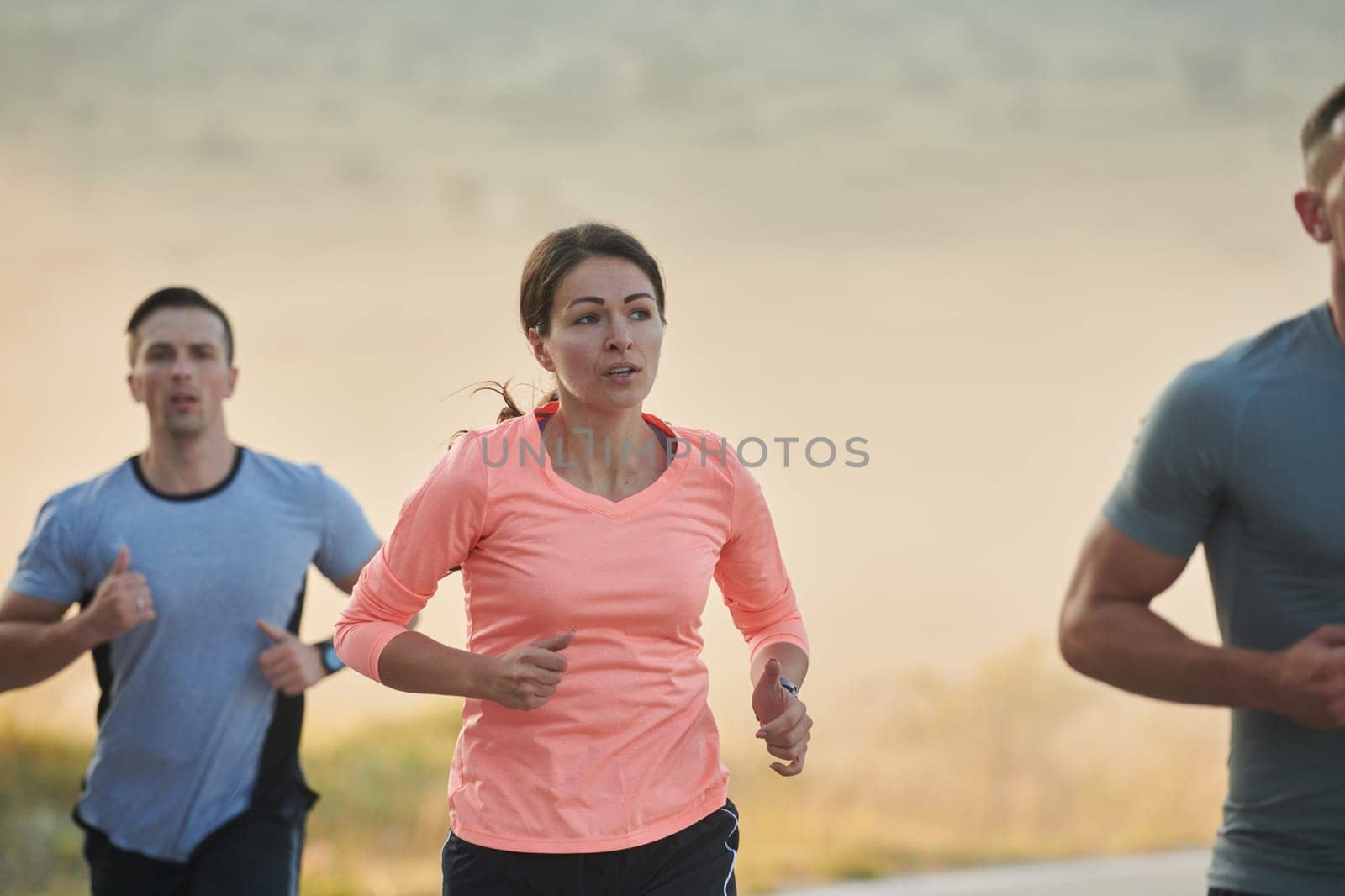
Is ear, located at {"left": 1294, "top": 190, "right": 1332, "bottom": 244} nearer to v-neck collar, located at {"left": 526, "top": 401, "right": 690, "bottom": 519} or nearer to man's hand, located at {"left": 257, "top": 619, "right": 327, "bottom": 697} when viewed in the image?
v-neck collar, located at {"left": 526, "top": 401, "right": 690, "bottom": 519}

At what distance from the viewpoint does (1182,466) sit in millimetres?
1702

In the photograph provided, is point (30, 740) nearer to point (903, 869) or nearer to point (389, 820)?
point (389, 820)

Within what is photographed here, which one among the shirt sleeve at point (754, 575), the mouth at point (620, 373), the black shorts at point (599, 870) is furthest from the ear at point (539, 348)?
the black shorts at point (599, 870)

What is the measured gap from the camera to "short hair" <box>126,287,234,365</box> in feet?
10.1

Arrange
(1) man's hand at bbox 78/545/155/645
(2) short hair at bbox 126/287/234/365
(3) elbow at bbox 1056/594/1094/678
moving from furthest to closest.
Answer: (2) short hair at bbox 126/287/234/365
(1) man's hand at bbox 78/545/155/645
(3) elbow at bbox 1056/594/1094/678

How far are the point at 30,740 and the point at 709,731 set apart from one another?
4442 millimetres

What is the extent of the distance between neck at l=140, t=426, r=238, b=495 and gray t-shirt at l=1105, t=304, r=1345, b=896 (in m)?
1.92

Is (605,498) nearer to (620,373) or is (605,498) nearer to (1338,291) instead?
(620,373)

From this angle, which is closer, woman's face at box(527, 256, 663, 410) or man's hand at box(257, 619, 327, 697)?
woman's face at box(527, 256, 663, 410)

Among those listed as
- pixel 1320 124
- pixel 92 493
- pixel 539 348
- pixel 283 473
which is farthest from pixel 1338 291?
pixel 92 493

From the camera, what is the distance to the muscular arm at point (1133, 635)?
5.45 ft

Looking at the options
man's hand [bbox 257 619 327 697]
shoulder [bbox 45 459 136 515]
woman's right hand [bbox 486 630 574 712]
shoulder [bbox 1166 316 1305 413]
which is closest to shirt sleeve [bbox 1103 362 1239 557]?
shoulder [bbox 1166 316 1305 413]

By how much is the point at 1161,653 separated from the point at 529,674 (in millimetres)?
733

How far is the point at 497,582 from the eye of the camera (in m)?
1.95
